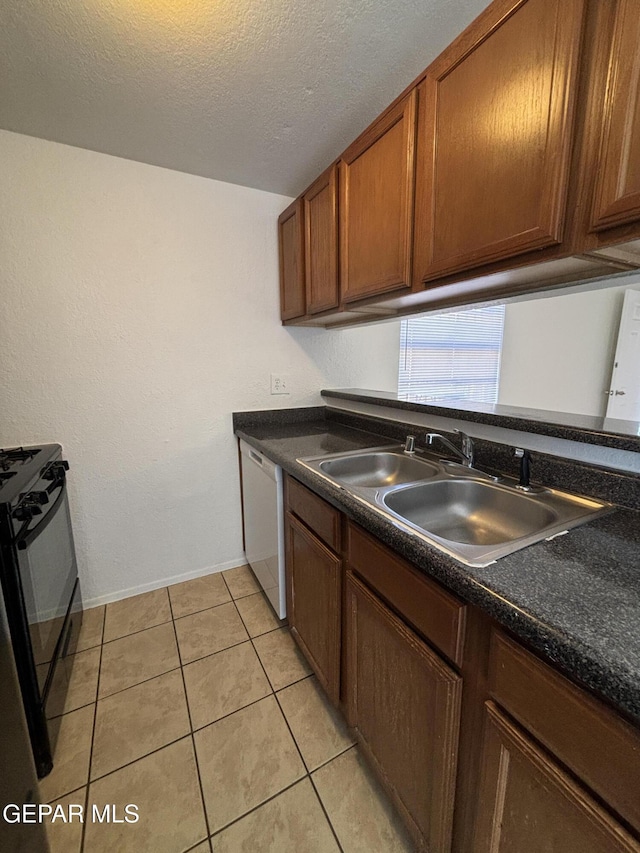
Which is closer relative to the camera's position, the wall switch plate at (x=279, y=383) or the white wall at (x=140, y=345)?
the white wall at (x=140, y=345)

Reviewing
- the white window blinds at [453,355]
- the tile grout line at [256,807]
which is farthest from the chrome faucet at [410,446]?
the white window blinds at [453,355]

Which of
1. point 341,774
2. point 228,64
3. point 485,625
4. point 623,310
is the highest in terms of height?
point 228,64

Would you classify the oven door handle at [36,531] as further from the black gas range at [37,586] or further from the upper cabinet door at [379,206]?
→ the upper cabinet door at [379,206]

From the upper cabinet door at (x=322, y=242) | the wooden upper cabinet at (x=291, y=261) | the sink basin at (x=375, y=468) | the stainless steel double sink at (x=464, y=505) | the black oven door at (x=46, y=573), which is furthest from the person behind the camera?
the wooden upper cabinet at (x=291, y=261)

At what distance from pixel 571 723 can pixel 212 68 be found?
1.92 metres

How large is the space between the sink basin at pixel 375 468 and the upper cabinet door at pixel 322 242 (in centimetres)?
70

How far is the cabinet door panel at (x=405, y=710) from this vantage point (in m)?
0.76

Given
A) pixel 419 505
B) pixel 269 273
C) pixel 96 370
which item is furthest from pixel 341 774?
pixel 269 273

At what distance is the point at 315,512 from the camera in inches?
48.9

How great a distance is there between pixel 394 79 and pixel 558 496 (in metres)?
1.52

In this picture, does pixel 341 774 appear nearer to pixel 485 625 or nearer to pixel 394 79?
pixel 485 625

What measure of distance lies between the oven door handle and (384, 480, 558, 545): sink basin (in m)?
1.11

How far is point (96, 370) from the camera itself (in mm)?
1768

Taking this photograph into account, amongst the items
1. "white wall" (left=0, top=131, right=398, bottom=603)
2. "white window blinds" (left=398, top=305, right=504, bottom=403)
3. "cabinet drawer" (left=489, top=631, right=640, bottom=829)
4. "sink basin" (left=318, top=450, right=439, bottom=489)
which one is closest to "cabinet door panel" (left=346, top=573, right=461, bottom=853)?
"cabinet drawer" (left=489, top=631, right=640, bottom=829)
